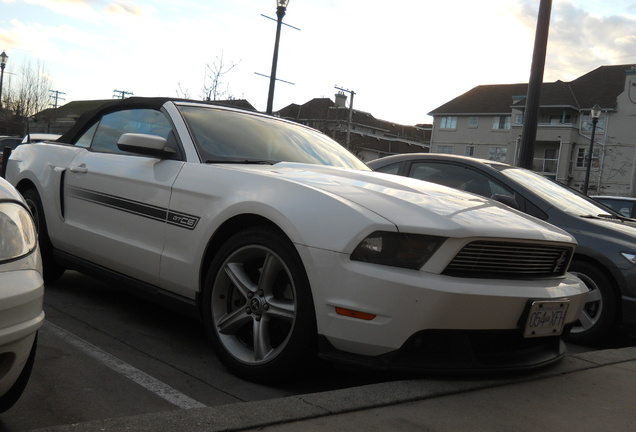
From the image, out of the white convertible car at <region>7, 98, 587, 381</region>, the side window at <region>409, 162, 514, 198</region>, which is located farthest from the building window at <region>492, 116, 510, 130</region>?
the white convertible car at <region>7, 98, 587, 381</region>

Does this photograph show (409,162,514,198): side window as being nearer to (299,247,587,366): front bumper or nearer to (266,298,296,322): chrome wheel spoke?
(299,247,587,366): front bumper

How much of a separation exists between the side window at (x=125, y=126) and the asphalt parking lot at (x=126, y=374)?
1.23m

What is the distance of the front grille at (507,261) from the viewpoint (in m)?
3.04

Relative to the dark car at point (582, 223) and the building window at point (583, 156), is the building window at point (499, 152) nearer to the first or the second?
the building window at point (583, 156)

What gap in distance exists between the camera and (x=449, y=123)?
5966 centimetres

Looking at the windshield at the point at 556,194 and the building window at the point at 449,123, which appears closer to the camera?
the windshield at the point at 556,194

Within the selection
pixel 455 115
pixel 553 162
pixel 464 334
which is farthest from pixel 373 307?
pixel 455 115

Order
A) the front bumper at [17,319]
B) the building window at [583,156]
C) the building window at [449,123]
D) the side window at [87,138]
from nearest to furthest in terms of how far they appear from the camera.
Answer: the front bumper at [17,319]
the side window at [87,138]
the building window at [583,156]
the building window at [449,123]

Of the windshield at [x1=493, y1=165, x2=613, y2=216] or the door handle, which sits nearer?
the door handle

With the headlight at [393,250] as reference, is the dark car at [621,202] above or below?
above

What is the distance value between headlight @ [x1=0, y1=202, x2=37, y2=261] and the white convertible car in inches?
47.1

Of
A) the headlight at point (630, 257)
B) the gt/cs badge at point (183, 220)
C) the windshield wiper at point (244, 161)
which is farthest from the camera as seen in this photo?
the headlight at point (630, 257)

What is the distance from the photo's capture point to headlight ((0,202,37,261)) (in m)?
2.25

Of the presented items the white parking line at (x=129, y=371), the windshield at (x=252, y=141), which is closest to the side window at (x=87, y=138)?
the windshield at (x=252, y=141)
